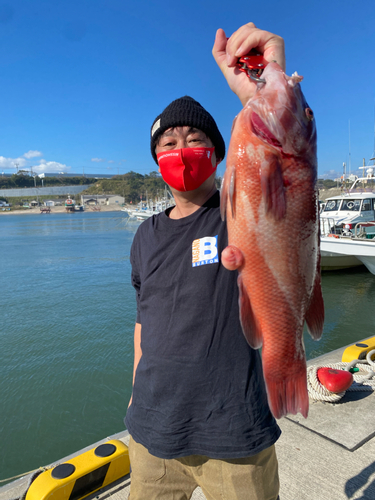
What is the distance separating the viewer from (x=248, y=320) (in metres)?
1.44

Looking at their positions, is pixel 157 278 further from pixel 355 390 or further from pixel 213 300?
pixel 355 390

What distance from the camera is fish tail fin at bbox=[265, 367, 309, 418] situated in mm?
1382

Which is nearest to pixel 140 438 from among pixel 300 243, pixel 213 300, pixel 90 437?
pixel 213 300

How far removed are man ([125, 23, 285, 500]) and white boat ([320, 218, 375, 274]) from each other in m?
12.3

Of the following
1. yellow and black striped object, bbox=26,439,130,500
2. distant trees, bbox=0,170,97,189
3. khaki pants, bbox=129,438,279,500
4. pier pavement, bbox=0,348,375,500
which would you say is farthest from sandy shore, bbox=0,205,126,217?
khaki pants, bbox=129,438,279,500

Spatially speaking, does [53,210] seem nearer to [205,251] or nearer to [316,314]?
[205,251]

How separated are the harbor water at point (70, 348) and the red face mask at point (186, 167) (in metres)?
5.04

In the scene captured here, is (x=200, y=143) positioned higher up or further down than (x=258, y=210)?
higher up

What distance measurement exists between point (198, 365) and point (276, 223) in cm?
71

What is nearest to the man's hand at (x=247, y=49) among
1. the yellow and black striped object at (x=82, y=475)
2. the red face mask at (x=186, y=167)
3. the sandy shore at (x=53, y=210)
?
the red face mask at (x=186, y=167)

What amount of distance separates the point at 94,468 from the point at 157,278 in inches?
74.0

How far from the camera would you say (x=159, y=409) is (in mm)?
1637

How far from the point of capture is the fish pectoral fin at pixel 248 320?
142 cm

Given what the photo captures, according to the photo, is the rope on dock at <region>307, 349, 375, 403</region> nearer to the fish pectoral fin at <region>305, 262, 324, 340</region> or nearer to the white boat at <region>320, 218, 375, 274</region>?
the fish pectoral fin at <region>305, 262, 324, 340</region>
